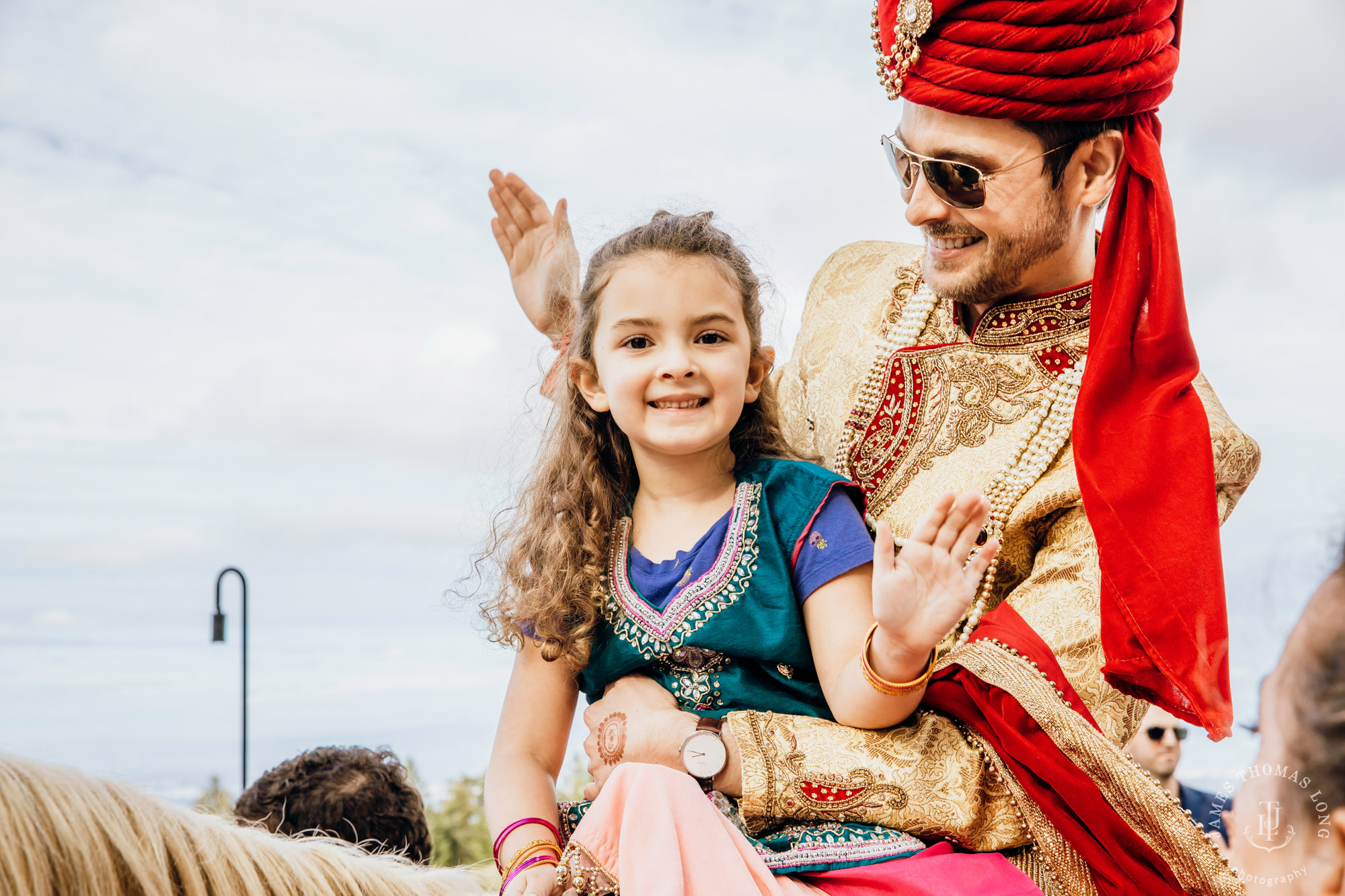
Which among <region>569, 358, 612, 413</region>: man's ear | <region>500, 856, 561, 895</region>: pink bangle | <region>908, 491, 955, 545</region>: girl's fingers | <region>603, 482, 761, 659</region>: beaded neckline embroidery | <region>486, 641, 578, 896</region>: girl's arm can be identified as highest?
<region>569, 358, 612, 413</region>: man's ear

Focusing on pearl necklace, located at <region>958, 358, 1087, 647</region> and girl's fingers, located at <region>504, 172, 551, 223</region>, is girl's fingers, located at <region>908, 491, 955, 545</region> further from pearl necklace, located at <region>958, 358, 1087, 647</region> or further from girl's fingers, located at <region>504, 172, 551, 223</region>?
girl's fingers, located at <region>504, 172, 551, 223</region>

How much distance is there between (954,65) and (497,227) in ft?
4.64

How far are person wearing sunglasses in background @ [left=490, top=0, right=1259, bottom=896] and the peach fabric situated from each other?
0.60 ft

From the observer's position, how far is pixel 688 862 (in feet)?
5.33

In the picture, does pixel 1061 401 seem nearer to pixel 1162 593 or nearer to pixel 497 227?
pixel 1162 593

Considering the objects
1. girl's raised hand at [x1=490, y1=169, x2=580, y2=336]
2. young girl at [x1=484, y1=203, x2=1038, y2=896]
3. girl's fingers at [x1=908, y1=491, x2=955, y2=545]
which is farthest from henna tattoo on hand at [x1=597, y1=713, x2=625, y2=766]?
girl's raised hand at [x1=490, y1=169, x2=580, y2=336]

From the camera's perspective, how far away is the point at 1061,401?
2.31 metres

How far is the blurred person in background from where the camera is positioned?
104cm

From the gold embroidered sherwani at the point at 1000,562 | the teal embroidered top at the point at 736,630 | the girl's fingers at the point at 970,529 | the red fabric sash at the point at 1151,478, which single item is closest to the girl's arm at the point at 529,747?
the teal embroidered top at the point at 736,630

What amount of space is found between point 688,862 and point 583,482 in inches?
33.0

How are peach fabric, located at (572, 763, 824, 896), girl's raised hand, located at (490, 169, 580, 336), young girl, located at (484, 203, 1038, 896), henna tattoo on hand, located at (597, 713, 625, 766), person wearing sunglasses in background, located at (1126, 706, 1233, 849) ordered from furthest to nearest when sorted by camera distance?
1. person wearing sunglasses in background, located at (1126, 706, 1233, 849)
2. girl's raised hand, located at (490, 169, 580, 336)
3. henna tattoo on hand, located at (597, 713, 625, 766)
4. young girl, located at (484, 203, 1038, 896)
5. peach fabric, located at (572, 763, 824, 896)

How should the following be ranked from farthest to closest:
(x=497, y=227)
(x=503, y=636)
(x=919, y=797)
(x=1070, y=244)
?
(x=497, y=227) → (x=1070, y=244) → (x=503, y=636) → (x=919, y=797)

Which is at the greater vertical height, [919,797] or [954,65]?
[954,65]

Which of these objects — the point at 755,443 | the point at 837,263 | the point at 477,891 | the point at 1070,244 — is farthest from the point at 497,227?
the point at 477,891
